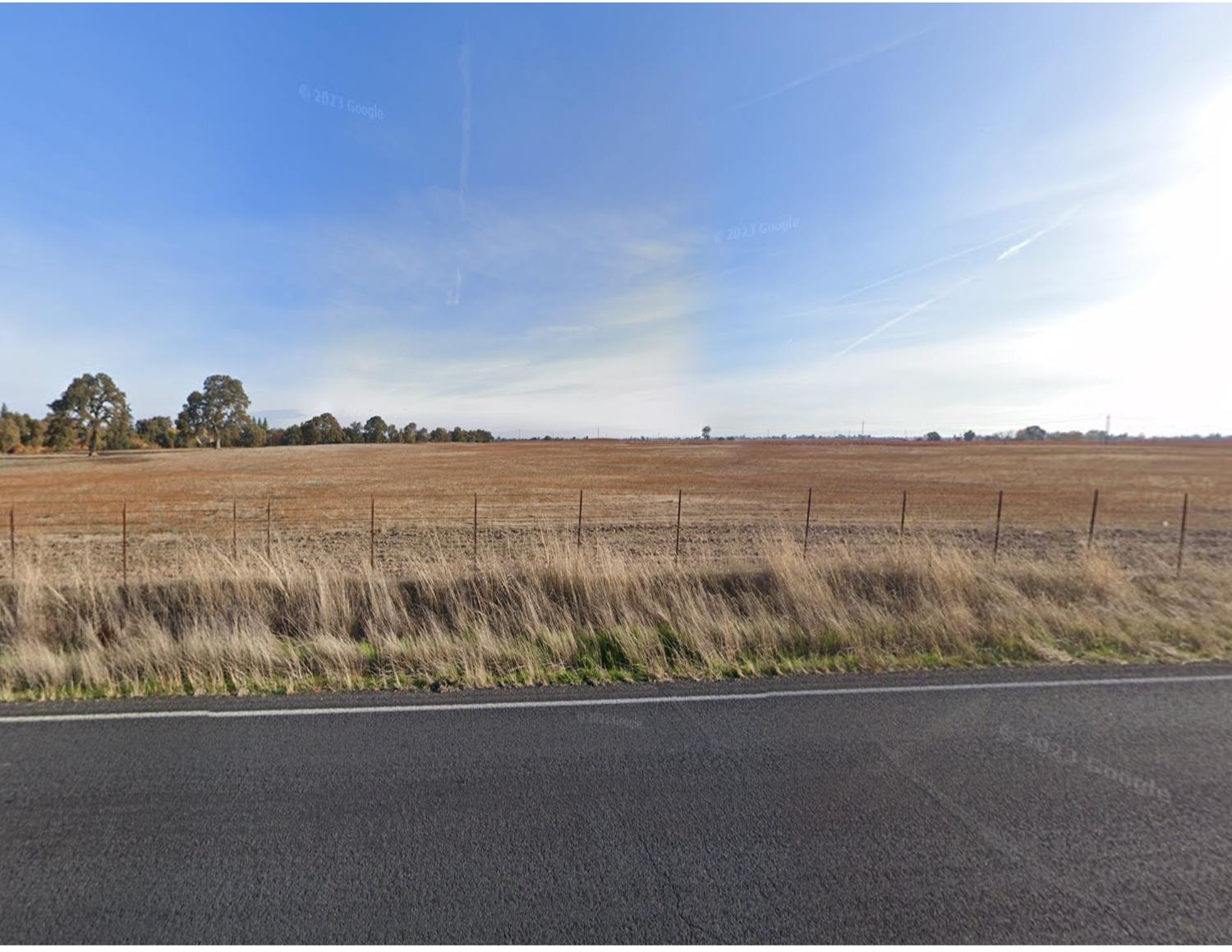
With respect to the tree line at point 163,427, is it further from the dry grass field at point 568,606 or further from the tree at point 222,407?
the dry grass field at point 568,606

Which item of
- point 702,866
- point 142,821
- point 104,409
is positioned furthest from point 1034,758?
point 104,409

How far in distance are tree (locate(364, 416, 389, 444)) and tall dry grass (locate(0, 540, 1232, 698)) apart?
130554mm

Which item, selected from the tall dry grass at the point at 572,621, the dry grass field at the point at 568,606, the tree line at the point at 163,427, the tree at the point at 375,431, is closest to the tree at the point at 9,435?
the tree line at the point at 163,427

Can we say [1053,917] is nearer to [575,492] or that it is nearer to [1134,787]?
[1134,787]

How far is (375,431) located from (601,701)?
453 feet

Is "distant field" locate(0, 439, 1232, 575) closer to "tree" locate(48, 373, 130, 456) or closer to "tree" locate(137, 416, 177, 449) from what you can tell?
"tree" locate(48, 373, 130, 456)

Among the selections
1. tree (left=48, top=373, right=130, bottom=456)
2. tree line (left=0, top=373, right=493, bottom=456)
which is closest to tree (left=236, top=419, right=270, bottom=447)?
tree line (left=0, top=373, right=493, bottom=456)

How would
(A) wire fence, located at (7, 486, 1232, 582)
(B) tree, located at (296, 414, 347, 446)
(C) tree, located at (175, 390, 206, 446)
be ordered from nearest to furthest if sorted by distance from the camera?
(A) wire fence, located at (7, 486, 1232, 582), (C) tree, located at (175, 390, 206, 446), (B) tree, located at (296, 414, 347, 446)

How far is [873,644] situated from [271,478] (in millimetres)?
43149

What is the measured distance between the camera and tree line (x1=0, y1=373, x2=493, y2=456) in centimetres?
6988

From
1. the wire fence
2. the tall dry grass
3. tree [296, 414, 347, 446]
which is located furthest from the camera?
tree [296, 414, 347, 446]

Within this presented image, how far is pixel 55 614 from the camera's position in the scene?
658 cm

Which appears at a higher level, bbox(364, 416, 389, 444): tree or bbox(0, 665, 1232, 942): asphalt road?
bbox(364, 416, 389, 444): tree

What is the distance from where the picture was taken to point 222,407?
89.5 metres
